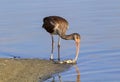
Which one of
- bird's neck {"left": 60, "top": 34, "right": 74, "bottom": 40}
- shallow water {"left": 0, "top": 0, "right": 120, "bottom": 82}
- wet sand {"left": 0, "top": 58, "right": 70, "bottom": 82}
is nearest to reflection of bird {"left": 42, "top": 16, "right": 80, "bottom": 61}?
bird's neck {"left": 60, "top": 34, "right": 74, "bottom": 40}

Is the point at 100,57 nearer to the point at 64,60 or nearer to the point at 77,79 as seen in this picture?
the point at 64,60

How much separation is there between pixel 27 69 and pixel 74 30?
4.81 m

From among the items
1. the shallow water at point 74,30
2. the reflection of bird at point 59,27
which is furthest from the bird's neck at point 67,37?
Answer: the shallow water at point 74,30

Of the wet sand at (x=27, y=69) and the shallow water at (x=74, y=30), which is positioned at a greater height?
the shallow water at (x=74, y=30)

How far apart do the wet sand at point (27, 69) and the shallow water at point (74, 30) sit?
362mm

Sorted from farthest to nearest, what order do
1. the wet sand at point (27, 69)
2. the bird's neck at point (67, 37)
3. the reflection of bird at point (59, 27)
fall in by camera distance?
the bird's neck at point (67, 37) → the reflection of bird at point (59, 27) → the wet sand at point (27, 69)

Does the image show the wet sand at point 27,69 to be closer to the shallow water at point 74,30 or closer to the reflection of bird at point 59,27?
the shallow water at point 74,30

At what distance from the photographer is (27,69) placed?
1529 centimetres

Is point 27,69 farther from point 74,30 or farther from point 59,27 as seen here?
point 74,30

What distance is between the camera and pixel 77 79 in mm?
14188

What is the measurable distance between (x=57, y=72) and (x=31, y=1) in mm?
10040

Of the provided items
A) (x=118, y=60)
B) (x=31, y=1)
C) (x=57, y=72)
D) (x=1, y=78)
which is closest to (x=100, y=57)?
(x=118, y=60)

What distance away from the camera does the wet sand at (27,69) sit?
559 inches

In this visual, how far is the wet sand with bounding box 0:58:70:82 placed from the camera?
14.2 meters
